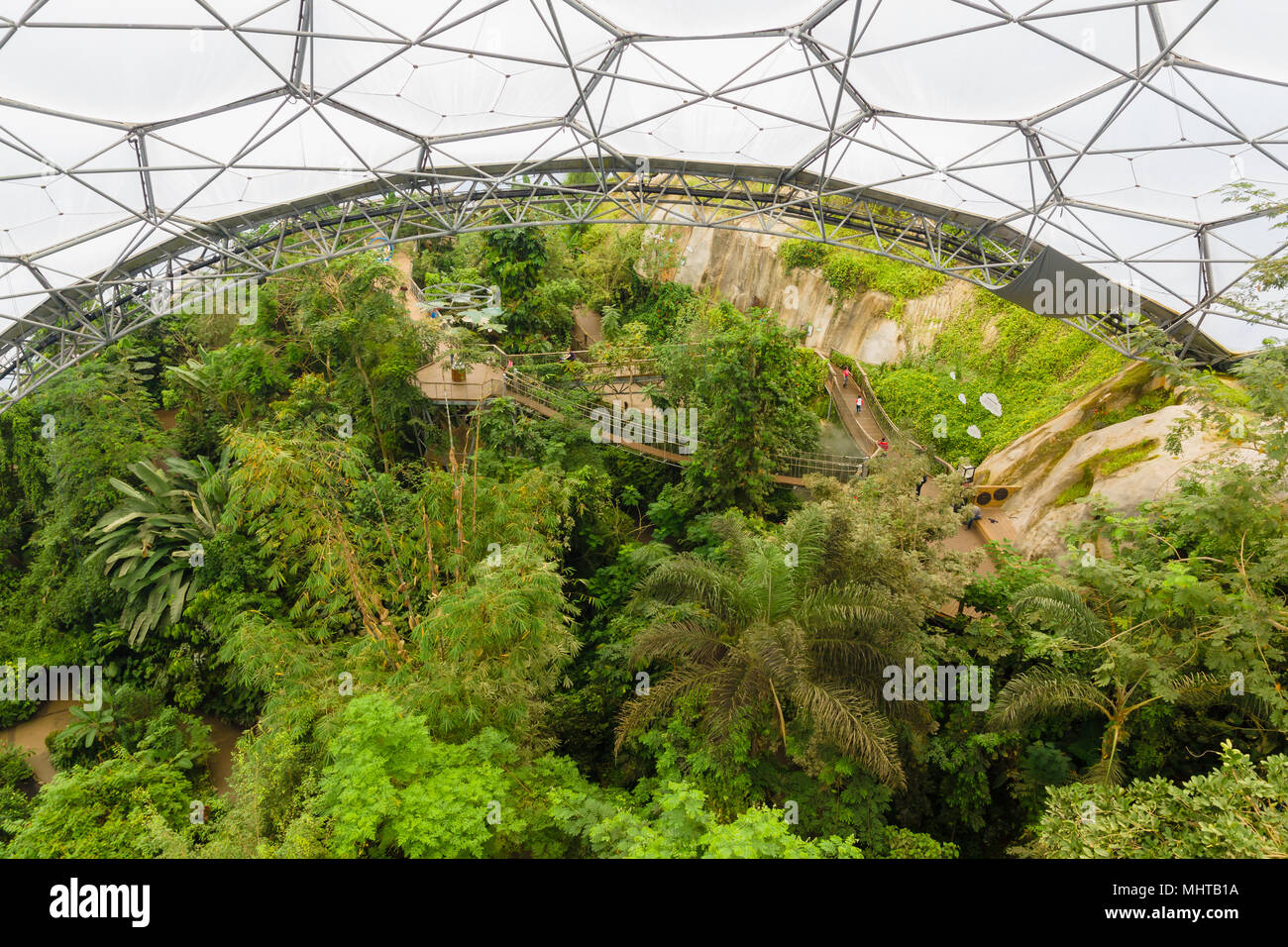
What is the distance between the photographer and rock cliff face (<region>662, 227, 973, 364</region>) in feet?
75.4

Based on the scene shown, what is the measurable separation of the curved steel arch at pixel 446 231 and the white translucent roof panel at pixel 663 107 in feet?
1.34

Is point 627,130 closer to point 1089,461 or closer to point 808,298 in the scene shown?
point 1089,461

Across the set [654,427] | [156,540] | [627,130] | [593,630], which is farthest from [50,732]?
[627,130]

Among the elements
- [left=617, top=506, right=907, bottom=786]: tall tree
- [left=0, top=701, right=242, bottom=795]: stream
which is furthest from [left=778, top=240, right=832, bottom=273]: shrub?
[left=0, top=701, right=242, bottom=795]: stream

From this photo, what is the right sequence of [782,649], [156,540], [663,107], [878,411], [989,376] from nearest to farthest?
[782,649]
[663,107]
[156,540]
[989,376]
[878,411]

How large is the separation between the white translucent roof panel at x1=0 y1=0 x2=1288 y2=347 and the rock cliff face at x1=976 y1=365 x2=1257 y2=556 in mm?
2419

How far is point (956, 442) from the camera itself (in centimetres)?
2022

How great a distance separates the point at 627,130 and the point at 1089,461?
484 inches

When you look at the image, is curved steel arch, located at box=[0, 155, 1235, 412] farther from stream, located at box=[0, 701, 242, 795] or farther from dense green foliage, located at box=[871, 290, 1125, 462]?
stream, located at box=[0, 701, 242, 795]

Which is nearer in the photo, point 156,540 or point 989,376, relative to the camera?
point 156,540

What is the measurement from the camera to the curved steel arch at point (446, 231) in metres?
14.0

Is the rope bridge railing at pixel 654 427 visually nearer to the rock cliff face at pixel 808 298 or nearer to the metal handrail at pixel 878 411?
the metal handrail at pixel 878 411

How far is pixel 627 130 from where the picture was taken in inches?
534
